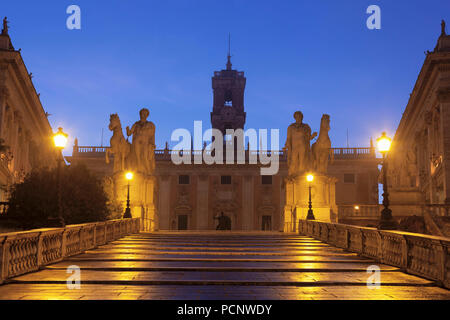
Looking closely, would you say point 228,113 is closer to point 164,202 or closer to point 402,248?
point 164,202

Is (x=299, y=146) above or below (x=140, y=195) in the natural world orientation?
above

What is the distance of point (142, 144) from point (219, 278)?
16.5 metres

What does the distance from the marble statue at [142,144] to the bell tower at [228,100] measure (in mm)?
42032

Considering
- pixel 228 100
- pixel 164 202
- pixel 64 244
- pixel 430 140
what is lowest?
pixel 64 244

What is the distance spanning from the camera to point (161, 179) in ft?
193

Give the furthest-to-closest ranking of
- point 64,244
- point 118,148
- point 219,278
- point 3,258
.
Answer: point 118,148, point 64,244, point 219,278, point 3,258

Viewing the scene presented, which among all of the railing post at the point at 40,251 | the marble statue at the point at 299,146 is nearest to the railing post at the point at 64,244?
the railing post at the point at 40,251

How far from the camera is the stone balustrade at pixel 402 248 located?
820 cm

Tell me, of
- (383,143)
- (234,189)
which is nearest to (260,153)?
(234,189)

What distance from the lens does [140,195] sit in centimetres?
2452

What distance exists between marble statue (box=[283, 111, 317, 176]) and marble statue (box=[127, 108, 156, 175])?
6849 millimetres

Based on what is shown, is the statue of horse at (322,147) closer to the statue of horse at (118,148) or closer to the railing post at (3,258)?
the statue of horse at (118,148)

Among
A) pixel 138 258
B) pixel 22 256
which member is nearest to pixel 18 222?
pixel 138 258

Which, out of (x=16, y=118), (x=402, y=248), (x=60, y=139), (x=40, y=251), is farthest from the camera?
(x=16, y=118)
